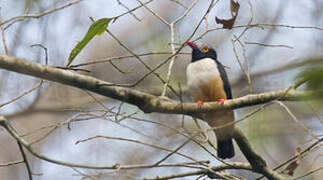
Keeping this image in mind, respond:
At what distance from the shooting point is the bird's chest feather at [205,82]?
4590 mm

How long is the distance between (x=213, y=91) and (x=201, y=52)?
2.87 ft

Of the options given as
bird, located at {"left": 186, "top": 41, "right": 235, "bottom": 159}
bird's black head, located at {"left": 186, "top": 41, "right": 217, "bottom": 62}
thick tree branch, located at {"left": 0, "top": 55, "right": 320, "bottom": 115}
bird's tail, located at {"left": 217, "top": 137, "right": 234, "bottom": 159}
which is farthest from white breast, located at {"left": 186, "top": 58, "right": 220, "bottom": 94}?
thick tree branch, located at {"left": 0, "top": 55, "right": 320, "bottom": 115}

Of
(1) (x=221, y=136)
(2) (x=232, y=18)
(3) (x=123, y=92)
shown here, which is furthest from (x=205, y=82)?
(3) (x=123, y=92)

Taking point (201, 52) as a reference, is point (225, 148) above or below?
below

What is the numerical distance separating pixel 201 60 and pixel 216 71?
1.05 ft

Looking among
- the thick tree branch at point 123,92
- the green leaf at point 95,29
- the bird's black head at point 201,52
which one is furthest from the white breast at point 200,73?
the green leaf at point 95,29

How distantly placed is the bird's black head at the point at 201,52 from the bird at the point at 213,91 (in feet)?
0.58

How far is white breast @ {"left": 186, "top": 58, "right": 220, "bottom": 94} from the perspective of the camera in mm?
4633

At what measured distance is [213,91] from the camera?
4582 millimetres

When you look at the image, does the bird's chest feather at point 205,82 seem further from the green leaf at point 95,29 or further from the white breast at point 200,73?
the green leaf at point 95,29

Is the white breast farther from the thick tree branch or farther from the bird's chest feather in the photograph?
the thick tree branch

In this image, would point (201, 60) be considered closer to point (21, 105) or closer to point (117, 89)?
point (117, 89)

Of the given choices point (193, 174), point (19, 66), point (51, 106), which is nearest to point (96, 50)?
point (51, 106)

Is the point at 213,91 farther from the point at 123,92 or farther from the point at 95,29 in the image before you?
the point at 95,29
